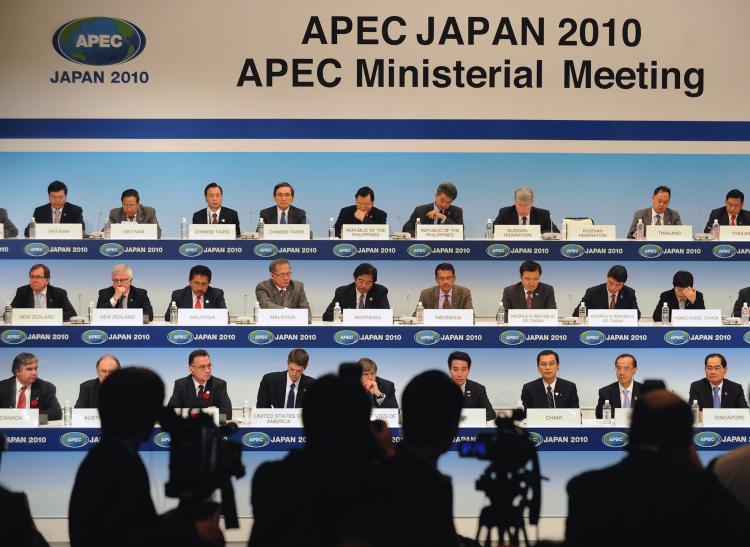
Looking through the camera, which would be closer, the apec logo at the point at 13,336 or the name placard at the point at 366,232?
the apec logo at the point at 13,336

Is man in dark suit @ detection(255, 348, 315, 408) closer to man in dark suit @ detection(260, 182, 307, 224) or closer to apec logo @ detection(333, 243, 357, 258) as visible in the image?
apec logo @ detection(333, 243, 357, 258)

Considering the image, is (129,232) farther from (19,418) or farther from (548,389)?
(548,389)

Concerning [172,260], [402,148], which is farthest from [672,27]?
[172,260]

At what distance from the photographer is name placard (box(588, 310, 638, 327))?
765 centimetres

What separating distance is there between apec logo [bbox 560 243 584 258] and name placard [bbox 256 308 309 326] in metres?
2.08

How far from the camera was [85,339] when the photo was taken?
7508 millimetres

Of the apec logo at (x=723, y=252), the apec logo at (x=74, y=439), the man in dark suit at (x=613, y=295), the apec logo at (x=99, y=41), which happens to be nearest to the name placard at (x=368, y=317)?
the man in dark suit at (x=613, y=295)

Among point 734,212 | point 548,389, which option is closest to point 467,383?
point 548,389

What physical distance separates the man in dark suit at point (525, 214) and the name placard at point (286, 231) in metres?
1.60

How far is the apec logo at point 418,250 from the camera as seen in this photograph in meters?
7.62

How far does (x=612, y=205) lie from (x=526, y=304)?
115 centimetres

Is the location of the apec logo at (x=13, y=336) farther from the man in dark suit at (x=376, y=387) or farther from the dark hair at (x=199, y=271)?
the man in dark suit at (x=376, y=387)

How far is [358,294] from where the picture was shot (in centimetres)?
789

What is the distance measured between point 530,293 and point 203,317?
2620mm
